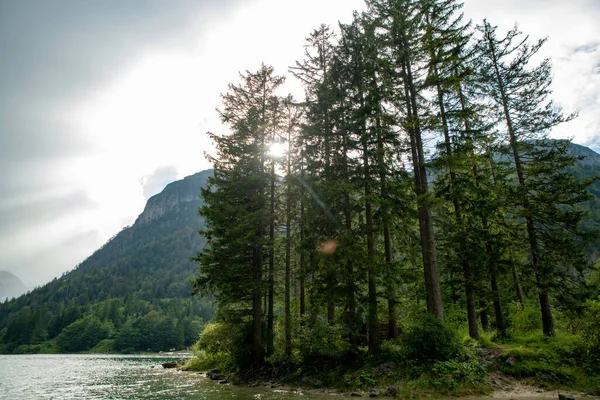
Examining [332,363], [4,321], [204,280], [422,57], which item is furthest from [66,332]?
[422,57]

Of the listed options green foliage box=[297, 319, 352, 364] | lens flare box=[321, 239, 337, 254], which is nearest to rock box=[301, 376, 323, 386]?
Answer: green foliage box=[297, 319, 352, 364]

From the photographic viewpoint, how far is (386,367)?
12.8 m

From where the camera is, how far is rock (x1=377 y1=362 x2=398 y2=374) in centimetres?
1263

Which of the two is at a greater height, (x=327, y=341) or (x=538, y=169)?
(x=538, y=169)

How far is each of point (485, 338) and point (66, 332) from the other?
133 meters

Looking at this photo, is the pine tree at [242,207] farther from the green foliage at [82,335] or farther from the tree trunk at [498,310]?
the green foliage at [82,335]

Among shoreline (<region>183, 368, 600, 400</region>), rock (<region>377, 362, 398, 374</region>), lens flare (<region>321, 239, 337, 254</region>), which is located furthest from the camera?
lens flare (<region>321, 239, 337, 254</region>)

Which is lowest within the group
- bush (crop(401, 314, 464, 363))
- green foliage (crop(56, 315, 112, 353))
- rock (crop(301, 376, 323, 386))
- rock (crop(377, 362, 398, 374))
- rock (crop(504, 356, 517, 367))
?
green foliage (crop(56, 315, 112, 353))

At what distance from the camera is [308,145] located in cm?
1864

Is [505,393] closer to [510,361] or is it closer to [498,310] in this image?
[510,361]

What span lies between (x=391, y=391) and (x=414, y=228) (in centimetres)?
882

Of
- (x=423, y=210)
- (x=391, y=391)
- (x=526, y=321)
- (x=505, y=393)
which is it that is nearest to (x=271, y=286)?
(x=391, y=391)

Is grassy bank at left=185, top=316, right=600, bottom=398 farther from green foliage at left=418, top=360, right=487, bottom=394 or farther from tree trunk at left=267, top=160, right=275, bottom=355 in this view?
tree trunk at left=267, top=160, right=275, bottom=355

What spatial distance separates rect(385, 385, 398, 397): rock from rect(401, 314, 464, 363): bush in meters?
1.67
